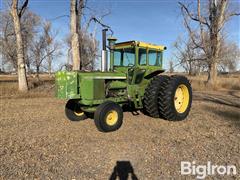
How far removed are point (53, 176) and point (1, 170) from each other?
926 millimetres

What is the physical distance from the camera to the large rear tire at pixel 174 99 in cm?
755

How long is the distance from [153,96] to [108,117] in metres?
1.70

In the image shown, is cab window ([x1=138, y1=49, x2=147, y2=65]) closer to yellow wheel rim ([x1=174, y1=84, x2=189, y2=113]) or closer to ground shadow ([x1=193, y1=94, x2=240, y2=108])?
yellow wheel rim ([x1=174, y1=84, x2=189, y2=113])

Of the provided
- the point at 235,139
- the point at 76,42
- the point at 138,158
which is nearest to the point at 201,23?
the point at 76,42

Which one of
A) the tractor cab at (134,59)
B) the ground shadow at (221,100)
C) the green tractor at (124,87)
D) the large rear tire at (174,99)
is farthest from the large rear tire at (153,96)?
the ground shadow at (221,100)

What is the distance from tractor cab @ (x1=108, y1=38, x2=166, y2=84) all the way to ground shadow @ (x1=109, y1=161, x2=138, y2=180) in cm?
361

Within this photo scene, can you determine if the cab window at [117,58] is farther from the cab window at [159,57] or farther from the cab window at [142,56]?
the cab window at [159,57]

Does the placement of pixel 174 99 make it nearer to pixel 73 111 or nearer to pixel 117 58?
pixel 117 58

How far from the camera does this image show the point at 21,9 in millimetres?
15609

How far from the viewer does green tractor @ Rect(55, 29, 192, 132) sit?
22.1 ft

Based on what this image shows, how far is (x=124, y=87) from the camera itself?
7633 millimetres

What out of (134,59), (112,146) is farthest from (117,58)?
(112,146)

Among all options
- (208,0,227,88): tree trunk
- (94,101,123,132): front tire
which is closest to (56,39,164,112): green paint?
(94,101,123,132): front tire

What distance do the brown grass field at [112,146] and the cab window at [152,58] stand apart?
1.77m
